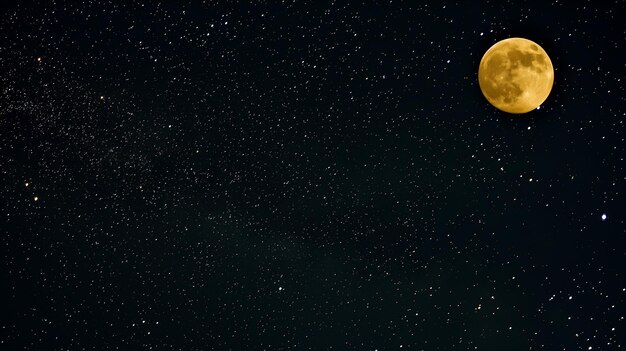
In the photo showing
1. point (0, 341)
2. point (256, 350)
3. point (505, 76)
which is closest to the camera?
point (505, 76)

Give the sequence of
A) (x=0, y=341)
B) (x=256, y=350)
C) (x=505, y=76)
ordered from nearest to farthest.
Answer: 1. (x=505, y=76)
2. (x=0, y=341)
3. (x=256, y=350)

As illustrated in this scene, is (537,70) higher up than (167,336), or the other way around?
(167,336)

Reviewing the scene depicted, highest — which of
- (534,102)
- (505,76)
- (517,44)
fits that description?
(517,44)

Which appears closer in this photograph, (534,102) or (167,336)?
(534,102)

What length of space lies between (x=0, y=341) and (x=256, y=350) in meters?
3.70

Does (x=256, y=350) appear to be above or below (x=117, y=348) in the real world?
below

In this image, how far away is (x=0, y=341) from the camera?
6.22 m

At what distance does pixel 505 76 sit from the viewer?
108 inches

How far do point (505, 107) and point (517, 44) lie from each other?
0.44 m

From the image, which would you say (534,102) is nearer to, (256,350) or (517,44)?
(517,44)

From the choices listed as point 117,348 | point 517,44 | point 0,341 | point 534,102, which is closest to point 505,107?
point 534,102

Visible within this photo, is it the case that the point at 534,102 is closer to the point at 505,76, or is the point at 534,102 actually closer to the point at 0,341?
the point at 505,76

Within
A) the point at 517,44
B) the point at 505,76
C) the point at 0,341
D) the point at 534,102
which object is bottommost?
the point at 534,102

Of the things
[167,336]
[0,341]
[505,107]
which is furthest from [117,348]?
[505,107]
